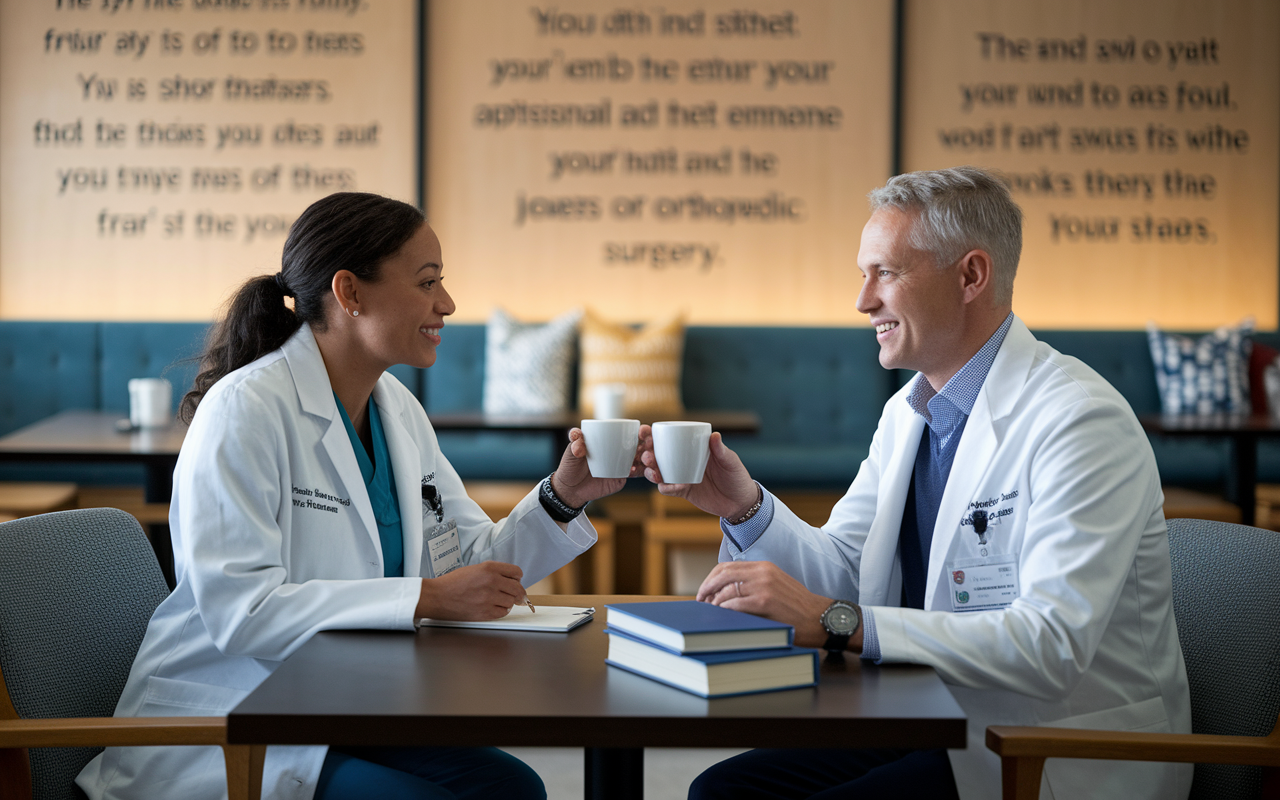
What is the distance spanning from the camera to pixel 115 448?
9.09 feet

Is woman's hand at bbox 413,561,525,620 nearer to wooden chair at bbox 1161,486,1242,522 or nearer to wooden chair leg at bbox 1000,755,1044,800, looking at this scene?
wooden chair leg at bbox 1000,755,1044,800

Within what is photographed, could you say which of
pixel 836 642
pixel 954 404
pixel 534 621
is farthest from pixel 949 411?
pixel 534 621

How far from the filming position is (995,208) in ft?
5.27

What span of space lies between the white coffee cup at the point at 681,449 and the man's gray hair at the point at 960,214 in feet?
1.62

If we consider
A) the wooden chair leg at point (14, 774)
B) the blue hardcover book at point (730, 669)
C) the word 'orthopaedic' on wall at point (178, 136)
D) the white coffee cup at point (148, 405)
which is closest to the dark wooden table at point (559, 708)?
the blue hardcover book at point (730, 669)

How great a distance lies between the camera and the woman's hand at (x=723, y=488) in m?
1.61

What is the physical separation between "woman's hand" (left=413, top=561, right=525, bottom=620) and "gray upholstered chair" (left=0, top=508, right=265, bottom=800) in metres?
0.26

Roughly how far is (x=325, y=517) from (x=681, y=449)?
508mm

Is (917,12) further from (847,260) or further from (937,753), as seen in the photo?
(937,753)

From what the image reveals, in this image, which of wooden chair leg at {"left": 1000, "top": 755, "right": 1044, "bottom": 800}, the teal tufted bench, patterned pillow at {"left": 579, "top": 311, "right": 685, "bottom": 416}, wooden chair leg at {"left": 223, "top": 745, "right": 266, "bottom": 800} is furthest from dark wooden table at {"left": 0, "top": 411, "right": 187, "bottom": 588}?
wooden chair leg at {"left": 1000, "top": 755, "right": 1044, "bottom": 800}

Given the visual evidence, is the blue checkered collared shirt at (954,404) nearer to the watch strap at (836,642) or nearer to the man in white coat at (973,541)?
the man in white coat at (973,541)

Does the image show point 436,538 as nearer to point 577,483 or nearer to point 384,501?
point 384,501

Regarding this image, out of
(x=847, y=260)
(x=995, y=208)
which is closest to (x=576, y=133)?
(x=847, y=260)

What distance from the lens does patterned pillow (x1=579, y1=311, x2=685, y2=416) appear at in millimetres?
4602
